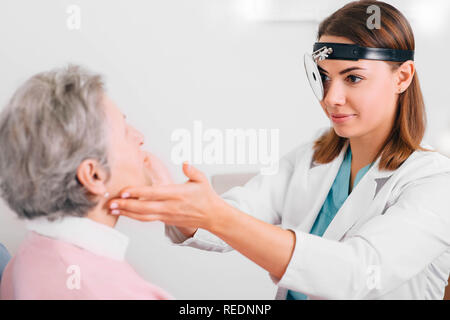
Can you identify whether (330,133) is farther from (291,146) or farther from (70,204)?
(70,204)

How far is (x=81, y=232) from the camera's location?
89 cm

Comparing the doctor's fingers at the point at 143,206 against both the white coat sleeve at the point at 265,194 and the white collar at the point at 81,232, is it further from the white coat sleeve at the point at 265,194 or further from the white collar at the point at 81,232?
the white coat sleeve at the point at 265,194

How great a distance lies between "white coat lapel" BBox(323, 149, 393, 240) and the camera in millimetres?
1159

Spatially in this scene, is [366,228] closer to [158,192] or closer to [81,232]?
[158,192]

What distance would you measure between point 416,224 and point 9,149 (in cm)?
82

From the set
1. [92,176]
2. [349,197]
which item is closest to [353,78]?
[349,197]

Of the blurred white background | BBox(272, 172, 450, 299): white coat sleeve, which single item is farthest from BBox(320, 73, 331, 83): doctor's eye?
the blurred white background

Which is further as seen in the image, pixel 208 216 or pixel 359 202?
pixel 359 202

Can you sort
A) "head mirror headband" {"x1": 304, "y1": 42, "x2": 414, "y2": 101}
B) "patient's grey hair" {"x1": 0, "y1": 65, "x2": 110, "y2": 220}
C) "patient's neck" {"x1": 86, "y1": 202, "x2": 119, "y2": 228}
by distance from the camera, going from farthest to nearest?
1. "head mirror headband" {"x1": 304, "y1": 42, "x2": 414, "y2": 101}
2. "patient's neck" {"x1": 86, "y1": 202, "x2": 119, "y2": 228}
3. "patient's grey hair" {"x1": 0, "y1": 65, "x2": 110, "y2": 220}

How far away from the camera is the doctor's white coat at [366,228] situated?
3.13ft

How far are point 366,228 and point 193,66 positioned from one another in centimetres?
97

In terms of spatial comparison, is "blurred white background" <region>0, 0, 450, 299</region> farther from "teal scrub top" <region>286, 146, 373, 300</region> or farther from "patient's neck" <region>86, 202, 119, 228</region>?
"patient's neck" <region>86, 202, 119, 228</region>

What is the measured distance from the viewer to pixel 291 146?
1915mm
